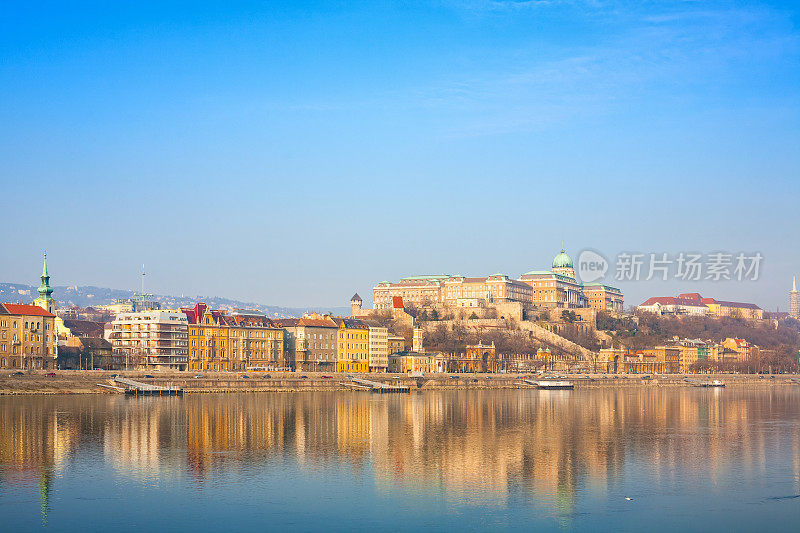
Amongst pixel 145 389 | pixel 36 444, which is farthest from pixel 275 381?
pixel 36 444

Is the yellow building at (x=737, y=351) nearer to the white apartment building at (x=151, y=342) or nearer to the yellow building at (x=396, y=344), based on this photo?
the yellow building at (x=396, y=344)

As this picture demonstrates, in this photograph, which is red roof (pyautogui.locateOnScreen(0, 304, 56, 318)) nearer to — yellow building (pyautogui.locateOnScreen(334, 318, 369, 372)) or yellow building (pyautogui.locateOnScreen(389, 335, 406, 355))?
yellow building (pyautogui.locateOnScreen(334, 318, 369, 372))

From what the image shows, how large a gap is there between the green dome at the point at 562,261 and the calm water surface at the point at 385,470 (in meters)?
130

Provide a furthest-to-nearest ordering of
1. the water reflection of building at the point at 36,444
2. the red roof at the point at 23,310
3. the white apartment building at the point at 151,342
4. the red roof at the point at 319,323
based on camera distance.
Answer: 1. the red roof at the point at 319,323
2. the white apartment building at the point at 151,342
3. the red roof at the point at 23,310
4. the water reflection of building at the point at 36,444

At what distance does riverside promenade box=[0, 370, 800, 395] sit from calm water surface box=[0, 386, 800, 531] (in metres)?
13.6

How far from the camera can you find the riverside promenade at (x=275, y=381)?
73.1 meters

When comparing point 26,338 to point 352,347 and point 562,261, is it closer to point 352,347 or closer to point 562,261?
point 352,347

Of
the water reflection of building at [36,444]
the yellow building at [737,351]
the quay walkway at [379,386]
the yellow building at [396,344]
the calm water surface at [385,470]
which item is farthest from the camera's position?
the yellow building at [737,351]

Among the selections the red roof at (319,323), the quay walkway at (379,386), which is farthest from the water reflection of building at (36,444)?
the red roof at (319,323)

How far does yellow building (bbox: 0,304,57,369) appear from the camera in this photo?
8262 cm

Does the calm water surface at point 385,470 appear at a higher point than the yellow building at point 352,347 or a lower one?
lower

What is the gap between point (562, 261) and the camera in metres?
189

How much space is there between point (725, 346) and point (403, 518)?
140 metres

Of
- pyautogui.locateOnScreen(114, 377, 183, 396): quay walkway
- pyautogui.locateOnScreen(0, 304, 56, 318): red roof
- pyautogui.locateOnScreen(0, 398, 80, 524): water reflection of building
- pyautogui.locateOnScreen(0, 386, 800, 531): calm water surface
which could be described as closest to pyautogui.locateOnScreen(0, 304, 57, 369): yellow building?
pyautogui.locateOnScreen(0, 304, 56, 318): red roof
